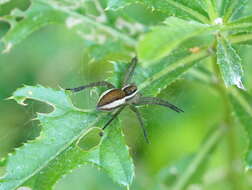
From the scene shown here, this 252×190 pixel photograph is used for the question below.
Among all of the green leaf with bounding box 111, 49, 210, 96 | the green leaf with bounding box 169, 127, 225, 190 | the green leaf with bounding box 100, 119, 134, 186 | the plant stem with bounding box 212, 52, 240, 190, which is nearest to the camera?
the green leaf with bounding box 100, 119, 134, 186

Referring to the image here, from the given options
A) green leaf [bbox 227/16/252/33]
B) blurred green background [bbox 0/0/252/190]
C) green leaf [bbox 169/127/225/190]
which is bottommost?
green leaf [bbox 169/127/225/190]

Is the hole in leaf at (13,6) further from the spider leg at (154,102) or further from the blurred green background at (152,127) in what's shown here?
the spider leg at (154,102)

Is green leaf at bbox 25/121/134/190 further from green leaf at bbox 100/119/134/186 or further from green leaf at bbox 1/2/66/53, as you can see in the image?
green leaf at bbox 1/2/66/53

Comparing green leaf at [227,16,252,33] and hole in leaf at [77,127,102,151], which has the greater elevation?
green leaf at [227,16,252,33]

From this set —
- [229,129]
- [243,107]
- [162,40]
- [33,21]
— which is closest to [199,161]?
[229,129]

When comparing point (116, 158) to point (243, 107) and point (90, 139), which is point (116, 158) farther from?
point (243, 107)

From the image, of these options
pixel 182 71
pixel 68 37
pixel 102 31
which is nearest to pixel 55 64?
pixel 68 37

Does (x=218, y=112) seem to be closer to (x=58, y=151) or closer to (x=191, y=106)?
(x=191, y=106)

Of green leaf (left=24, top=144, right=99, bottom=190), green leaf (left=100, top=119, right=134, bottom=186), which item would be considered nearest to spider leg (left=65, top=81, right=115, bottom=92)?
green leaf (left=100, top=119, right=134, bottom=186)

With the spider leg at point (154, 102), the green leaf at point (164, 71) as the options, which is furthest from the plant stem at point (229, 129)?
the spider leg at point (154, 102)
